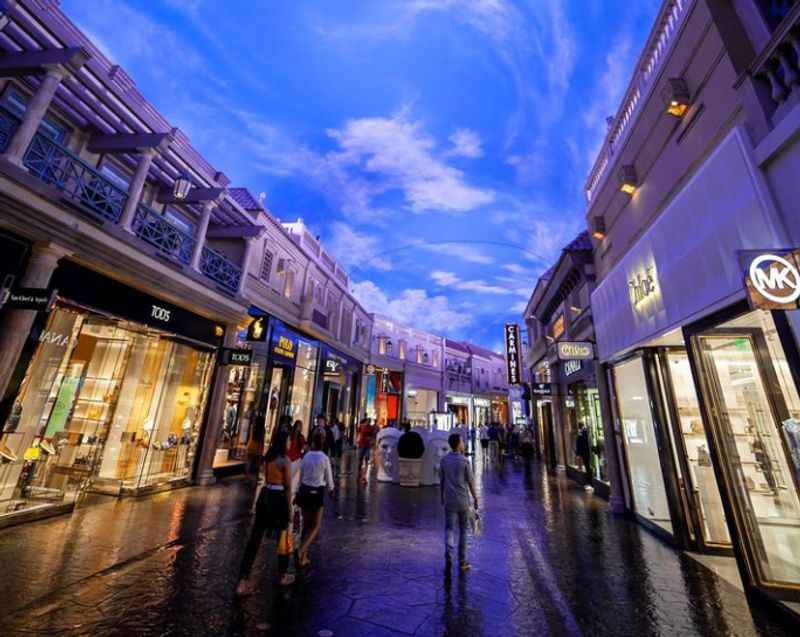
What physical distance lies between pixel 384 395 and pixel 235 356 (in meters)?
21.4

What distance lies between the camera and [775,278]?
3822 millimetres

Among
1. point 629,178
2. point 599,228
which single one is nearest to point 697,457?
point 629,178

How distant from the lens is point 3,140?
6723mm

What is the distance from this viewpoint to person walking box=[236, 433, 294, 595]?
4.52 meters

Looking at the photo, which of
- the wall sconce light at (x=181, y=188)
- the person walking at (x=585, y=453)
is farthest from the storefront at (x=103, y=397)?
the person walking at (x=585, y=453)

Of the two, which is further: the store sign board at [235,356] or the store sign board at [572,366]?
the store sign board at [572,366]

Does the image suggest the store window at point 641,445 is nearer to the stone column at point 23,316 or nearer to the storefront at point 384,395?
the stone column at point 23,316

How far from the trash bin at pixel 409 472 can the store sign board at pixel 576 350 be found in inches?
234

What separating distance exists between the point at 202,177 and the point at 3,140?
4.73 metres

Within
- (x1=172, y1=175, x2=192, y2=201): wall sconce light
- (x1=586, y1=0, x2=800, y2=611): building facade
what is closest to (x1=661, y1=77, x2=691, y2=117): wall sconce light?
(x1=586, y1=0, x2=800, y2=611): building facade

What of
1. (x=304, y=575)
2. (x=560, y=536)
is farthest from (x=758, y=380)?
(x=304, y=575)

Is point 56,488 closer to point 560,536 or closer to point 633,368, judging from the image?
point 560,536

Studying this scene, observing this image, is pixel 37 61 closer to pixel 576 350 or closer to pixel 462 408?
pixel 576 350

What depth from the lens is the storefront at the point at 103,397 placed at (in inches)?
288
